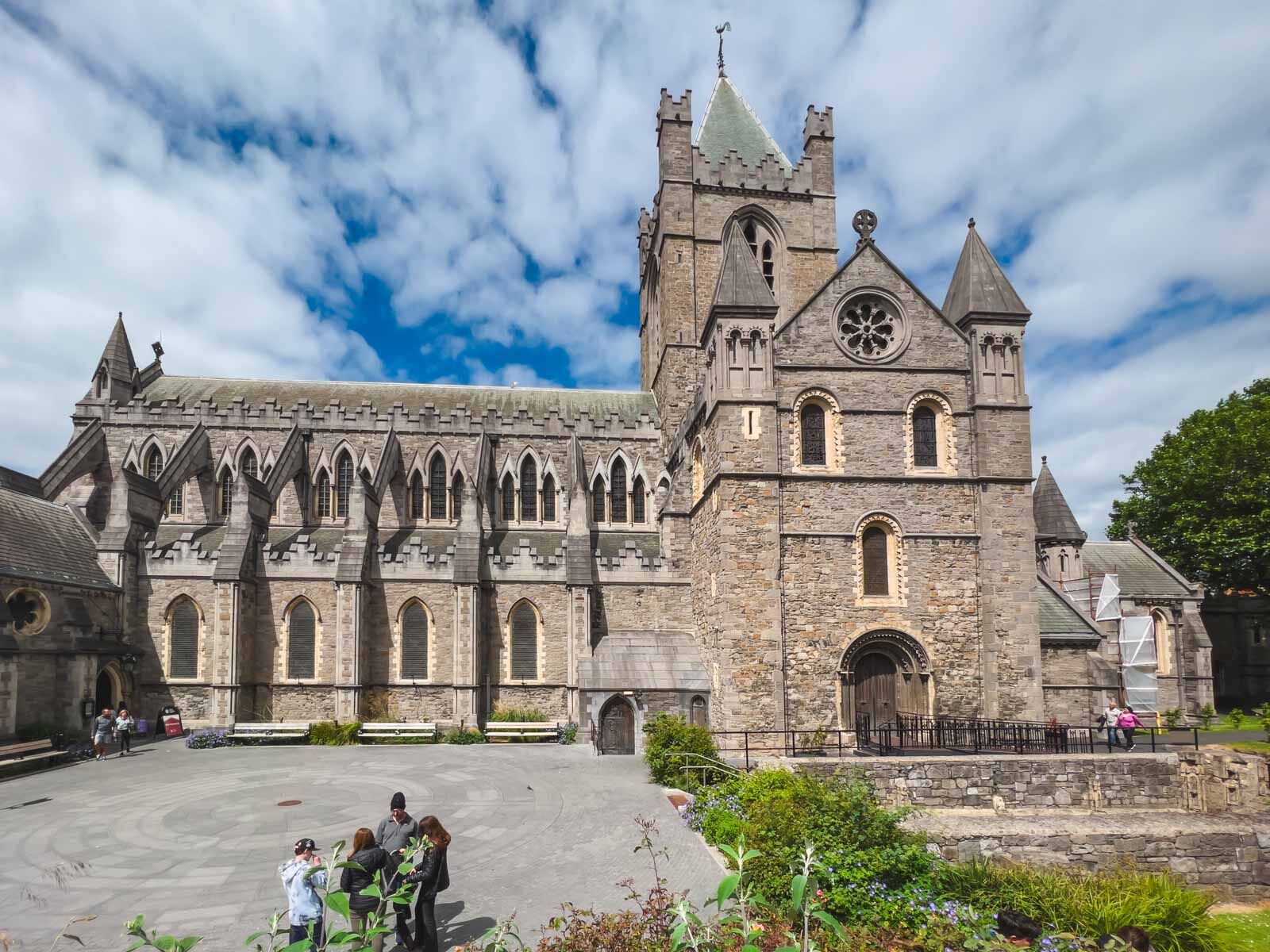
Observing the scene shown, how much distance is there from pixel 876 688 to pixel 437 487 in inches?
731

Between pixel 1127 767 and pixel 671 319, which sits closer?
pixel 1127 767

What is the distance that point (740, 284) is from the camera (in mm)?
21062

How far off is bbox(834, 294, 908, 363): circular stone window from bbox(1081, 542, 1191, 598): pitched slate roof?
1592 cm

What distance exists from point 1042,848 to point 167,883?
13.6 meters

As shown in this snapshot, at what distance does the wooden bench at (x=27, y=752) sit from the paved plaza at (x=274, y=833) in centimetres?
72

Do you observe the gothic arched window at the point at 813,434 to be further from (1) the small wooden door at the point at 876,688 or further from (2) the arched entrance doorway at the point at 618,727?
(2) the arched entrance doorway at the point at 618,727

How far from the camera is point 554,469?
102 ft

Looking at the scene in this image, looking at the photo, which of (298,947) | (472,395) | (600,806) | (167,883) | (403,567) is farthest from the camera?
(472,395)

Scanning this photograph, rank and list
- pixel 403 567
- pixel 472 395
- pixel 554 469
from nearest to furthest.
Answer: pixel 403 567
pixel 554 469
pixel 472 395

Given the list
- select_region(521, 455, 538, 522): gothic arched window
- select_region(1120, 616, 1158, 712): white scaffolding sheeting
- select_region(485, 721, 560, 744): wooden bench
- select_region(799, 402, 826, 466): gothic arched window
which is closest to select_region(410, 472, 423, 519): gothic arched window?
select_region(521, 455, 538, 522): gothic arched window

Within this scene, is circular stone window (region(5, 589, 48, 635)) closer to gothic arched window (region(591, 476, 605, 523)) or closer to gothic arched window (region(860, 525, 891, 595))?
gothic arched window (region(591, 476, 605, 523))

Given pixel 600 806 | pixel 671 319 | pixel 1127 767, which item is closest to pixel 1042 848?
pixel 1127 767

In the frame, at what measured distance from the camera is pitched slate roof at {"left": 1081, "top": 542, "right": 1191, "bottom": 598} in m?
29.7

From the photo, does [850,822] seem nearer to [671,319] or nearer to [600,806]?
[600,806]
